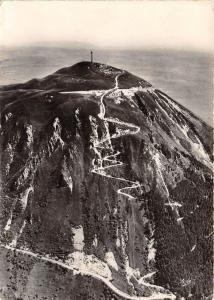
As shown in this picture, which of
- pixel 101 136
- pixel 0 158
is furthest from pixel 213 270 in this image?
pixel 0 158

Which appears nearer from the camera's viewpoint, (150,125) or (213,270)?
(213,270)

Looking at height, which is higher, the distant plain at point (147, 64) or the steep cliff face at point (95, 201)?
the distant plain at point (147, 64)

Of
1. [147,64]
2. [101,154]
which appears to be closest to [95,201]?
[101,154]

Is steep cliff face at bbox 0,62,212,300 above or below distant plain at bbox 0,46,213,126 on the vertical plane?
below

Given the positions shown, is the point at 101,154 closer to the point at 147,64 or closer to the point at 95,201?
the point at 95,201

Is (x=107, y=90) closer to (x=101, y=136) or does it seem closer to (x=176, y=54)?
(x=101, y=136)
